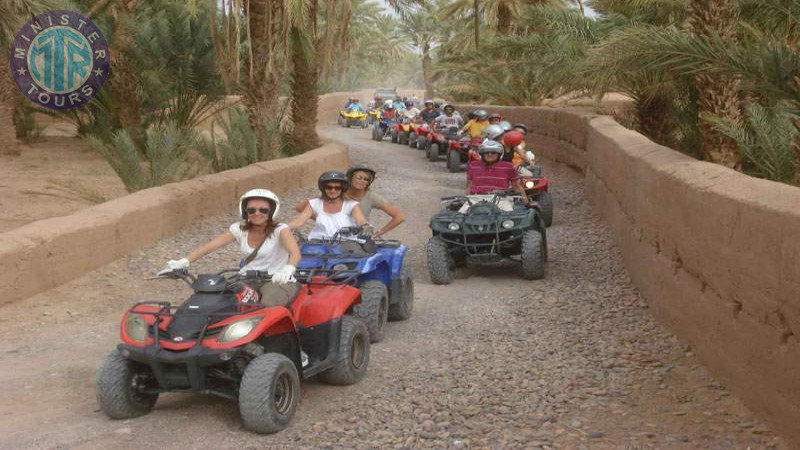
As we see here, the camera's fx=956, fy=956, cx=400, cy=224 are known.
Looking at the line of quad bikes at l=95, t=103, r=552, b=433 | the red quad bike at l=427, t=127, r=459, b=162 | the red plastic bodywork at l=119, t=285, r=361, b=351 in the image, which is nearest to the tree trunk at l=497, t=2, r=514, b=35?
the red quad bike at l=427, t=127, r=459, b=162

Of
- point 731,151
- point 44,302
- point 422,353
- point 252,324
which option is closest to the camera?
point 252,324

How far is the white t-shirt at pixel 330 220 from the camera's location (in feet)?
25.0

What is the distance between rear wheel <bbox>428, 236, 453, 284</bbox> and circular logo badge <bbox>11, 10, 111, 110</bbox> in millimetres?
10435

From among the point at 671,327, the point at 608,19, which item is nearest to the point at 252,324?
the point at 671,327

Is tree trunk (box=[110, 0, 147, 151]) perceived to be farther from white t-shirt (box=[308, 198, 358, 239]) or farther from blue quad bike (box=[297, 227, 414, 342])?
blue quad bike (box=[297, 227, 414, 342])

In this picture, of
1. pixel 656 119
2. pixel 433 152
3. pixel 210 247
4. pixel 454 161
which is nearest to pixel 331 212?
pixel 210 247

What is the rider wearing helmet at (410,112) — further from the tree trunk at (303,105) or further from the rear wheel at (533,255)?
the rear wheel at (533,255)

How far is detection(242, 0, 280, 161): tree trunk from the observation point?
15695mm

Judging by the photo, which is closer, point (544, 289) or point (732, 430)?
point (732, 430)

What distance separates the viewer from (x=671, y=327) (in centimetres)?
707

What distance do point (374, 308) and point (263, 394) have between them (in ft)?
6.60

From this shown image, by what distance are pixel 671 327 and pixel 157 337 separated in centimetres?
388

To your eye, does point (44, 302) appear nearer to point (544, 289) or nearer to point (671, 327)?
point (544, 289)

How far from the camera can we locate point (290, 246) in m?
5.97
